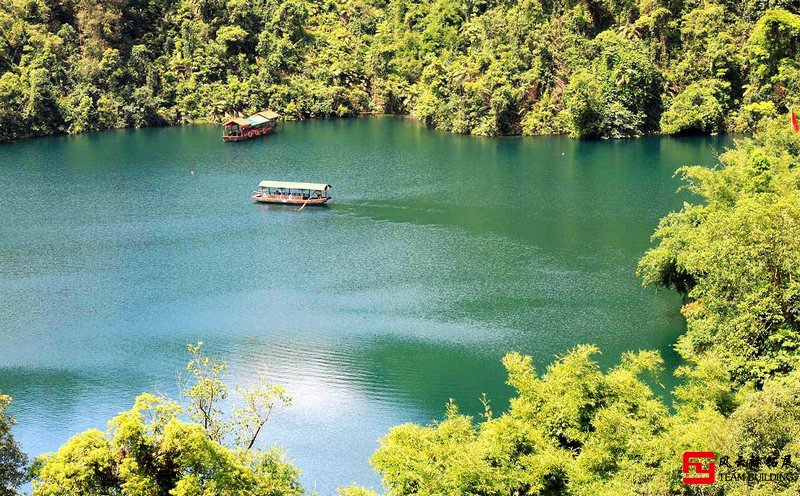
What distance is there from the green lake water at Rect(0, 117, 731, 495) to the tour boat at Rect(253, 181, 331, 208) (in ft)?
2.36

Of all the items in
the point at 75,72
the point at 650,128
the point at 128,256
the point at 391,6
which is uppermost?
the point at 391,6

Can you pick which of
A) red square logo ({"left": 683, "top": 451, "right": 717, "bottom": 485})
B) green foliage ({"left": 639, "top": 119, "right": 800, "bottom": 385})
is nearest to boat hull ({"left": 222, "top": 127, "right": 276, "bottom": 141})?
green foliage ({"left": 639, "top": 119, "right": 800, "bottom": 385})

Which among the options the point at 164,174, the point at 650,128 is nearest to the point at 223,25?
the point at 164,174

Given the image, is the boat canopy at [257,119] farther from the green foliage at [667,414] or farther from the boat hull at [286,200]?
the green foliage at [667,414]

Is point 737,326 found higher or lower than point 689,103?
lower

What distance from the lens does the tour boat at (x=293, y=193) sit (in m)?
46.2

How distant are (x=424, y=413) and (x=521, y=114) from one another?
43.1 m

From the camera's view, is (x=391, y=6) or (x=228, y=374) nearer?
(x=228, y=374)

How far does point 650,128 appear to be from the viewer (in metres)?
61.6

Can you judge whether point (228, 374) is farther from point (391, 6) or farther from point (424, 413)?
point (391, 6)

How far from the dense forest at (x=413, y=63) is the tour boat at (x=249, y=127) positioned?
6500 millimetres

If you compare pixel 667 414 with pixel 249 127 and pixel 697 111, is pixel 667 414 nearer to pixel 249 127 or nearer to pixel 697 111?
pixel 697 111

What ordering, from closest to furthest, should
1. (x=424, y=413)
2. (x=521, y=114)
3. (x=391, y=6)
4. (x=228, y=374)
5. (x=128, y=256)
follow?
(x=424, y=413) → (x=228, y=374) → (x=128, y=256) → (x=521, y=114) → (x=391, y=6)

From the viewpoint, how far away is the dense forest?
196 feet
